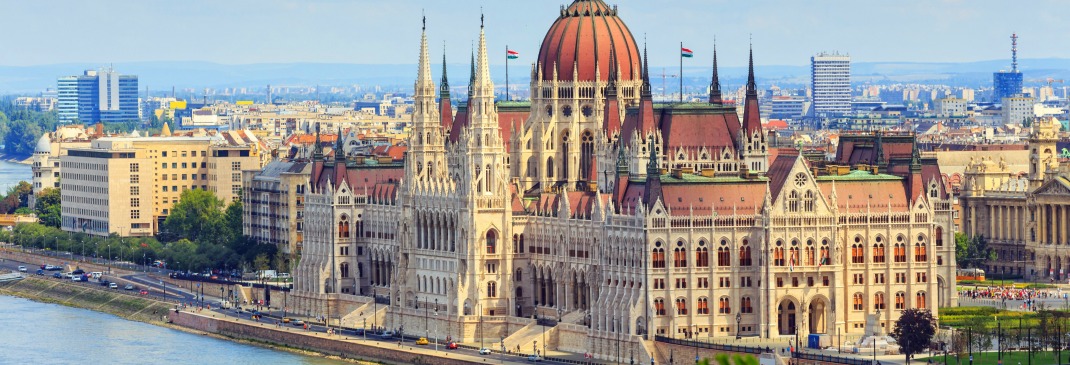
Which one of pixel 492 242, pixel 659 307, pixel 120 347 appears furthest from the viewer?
pixel 120 347

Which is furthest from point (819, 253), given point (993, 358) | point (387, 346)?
point (387, 346)

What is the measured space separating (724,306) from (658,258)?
16.6ft

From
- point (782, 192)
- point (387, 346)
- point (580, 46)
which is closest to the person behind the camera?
point (782, 192)

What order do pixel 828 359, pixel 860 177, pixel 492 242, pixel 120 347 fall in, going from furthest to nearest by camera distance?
1. pixel 120 347
2. pixel 492 242
3. pixel 860 177
4. pixel 828 359

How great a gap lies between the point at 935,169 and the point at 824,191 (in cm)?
1862

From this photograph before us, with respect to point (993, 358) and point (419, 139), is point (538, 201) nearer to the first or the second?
point (419, 139)

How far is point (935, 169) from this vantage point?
17538 centimetres

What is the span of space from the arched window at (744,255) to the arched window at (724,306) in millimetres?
2118

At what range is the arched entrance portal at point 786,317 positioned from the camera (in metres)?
157

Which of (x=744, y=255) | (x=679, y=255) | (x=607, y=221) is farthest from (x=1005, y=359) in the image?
(x=607, y=221)

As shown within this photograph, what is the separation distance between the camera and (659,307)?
155 m

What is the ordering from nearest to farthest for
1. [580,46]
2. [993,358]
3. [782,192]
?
[993,358], [782,192], [580,46]

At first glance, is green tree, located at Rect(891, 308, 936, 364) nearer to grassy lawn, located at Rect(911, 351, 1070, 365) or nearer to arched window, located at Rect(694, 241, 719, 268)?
grassy lawn, located at Rect(911, 351, 1070, 365)

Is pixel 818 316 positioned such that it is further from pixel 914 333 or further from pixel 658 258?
pixel 914 333
